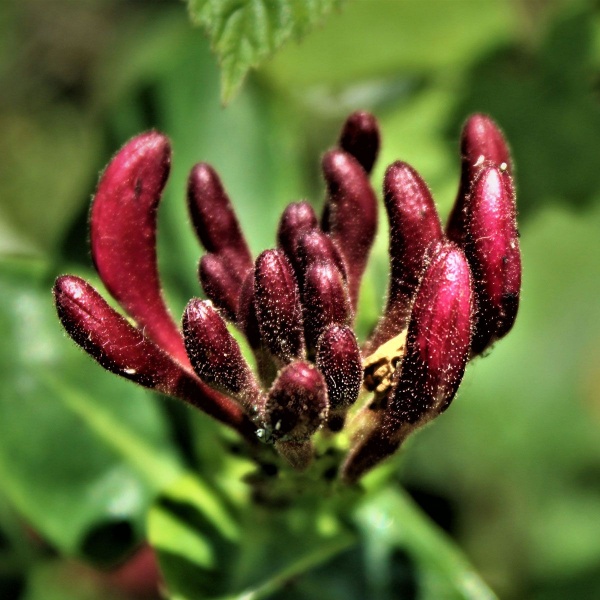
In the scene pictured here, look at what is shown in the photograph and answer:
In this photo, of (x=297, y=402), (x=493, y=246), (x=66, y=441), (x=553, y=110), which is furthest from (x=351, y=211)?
(x=553, y=110)

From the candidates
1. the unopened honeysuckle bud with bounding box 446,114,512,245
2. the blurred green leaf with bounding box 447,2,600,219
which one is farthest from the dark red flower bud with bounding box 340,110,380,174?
the blurred green leaf with bounding box 447,2,600,219

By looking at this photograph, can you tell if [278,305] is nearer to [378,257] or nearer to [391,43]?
[378,257]

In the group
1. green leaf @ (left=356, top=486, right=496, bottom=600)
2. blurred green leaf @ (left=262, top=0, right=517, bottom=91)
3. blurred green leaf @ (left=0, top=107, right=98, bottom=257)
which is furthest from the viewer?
blurred green leaf @ (left=0, top=107, right=98, bottom=257)

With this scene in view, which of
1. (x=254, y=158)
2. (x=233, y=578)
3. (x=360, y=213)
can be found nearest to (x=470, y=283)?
(x=360, y=213)

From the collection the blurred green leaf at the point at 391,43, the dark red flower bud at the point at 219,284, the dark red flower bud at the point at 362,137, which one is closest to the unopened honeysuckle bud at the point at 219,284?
the dark red flower bud at the point at 219,284

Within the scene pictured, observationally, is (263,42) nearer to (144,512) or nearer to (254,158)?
(254,158)

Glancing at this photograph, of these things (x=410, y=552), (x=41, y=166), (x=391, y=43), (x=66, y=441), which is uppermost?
(x=41, y=166)

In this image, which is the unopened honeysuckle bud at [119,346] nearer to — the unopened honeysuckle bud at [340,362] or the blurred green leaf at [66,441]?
the unopened honeysuckle bud at [340,362]

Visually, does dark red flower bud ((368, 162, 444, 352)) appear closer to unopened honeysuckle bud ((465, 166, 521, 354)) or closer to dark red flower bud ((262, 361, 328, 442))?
unopened honeysuckle bud ((465, 166, 521, 354))
